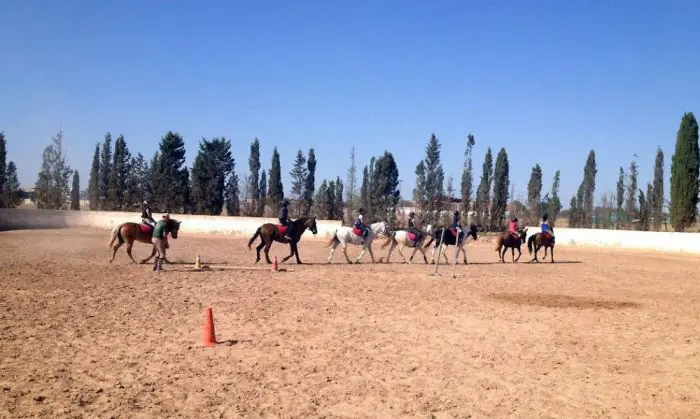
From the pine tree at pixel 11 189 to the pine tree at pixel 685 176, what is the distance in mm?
62681

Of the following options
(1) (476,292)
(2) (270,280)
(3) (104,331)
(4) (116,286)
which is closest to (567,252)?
(1) (476,292)

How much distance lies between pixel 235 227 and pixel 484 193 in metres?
30.5

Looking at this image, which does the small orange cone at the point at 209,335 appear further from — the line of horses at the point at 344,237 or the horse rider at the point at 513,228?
the horse rider at the point at 513,228

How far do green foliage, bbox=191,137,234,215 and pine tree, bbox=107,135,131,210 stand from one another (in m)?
8.92

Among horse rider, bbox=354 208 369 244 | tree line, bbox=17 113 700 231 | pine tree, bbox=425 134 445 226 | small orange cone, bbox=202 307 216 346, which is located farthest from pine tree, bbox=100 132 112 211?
small orange cone, bbox=202 307 216 346

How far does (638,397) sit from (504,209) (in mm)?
53923

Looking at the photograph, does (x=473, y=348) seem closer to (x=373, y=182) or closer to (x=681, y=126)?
(x=681, y=126)

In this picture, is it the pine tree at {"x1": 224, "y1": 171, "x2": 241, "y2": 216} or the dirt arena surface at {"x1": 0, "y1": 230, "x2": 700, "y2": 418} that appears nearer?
the dirt arena surface at {"x1": 0, "y1": 230, "x2": 700, "y2": 418}

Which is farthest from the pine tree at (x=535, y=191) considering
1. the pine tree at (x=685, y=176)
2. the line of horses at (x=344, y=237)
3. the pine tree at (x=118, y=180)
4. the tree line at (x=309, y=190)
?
the pine tree at (x=118, y=180)

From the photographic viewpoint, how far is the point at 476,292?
1483 cm

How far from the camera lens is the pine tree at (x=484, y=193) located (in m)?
58.0

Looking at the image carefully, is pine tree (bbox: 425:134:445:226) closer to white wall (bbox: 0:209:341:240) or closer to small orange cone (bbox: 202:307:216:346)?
white wall (bbox: 0:209:341:240)

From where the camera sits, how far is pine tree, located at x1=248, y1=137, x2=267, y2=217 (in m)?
66.0

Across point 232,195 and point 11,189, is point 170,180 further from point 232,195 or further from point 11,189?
point 11,189
